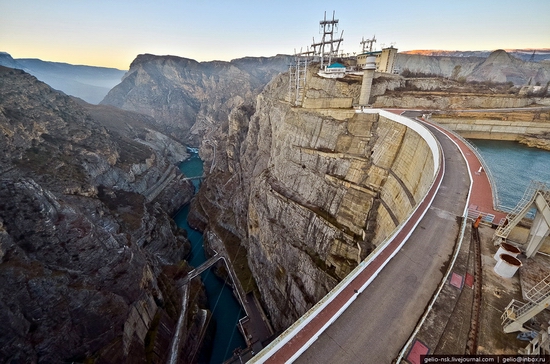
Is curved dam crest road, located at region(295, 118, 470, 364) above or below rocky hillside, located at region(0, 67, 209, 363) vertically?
above

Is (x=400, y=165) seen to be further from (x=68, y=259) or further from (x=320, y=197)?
(x=68, y=259)

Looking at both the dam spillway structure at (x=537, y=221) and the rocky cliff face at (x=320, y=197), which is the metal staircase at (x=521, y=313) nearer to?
the dam spillway structure at (x=537, y=221)

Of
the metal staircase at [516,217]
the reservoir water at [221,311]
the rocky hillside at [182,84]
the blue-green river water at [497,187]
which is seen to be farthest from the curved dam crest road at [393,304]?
the rocky hillside at [182,84]

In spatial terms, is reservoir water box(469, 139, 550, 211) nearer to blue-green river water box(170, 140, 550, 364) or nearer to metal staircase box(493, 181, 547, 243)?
blue-green river water box(170, 140, 550, 364)

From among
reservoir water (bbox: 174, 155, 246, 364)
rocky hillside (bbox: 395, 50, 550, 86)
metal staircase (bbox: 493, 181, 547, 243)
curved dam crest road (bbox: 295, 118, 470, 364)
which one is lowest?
reservoir water (bbox: 174, 155, 246, 364)

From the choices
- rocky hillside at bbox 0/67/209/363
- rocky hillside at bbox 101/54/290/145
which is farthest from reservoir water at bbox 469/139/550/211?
rocky hillside at bbox 101/54/290/145

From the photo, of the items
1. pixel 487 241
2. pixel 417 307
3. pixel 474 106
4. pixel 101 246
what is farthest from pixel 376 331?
pixel 474 106
